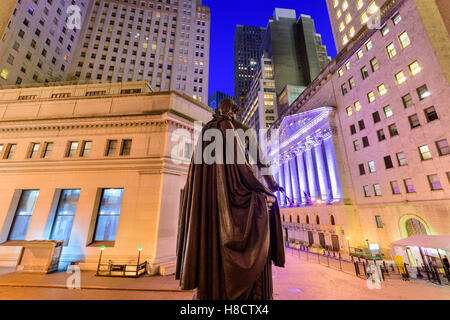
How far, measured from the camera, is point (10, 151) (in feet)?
51.5

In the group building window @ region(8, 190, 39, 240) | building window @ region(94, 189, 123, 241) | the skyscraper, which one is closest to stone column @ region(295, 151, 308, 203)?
the skyscraper

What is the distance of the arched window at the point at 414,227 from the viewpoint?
2019 cm

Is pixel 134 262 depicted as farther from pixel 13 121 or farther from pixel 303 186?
pixel 303 186

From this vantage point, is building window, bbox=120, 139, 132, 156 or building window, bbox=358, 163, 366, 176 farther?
building window, bbox=358, 163, 366, 176

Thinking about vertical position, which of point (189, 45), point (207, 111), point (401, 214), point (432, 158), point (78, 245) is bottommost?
point (78, 245)

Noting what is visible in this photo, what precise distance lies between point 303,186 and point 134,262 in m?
35.4

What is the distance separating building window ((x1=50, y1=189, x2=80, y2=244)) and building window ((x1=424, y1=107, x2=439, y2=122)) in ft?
113

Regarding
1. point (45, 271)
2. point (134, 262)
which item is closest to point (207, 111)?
point (134, 262)

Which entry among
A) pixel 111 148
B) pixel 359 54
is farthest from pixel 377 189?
pixel 111 148

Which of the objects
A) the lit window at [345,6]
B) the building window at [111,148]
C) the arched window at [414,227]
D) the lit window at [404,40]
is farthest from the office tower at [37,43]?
the arched window at [414,227]

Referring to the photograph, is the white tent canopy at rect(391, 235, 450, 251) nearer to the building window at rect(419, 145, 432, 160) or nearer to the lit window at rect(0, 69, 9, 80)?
the building window at rect(419, 145, 432, 160)

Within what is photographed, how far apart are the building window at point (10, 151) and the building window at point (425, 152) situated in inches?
1559

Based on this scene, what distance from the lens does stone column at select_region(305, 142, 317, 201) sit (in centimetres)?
3570

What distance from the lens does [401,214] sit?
71.8 ft
